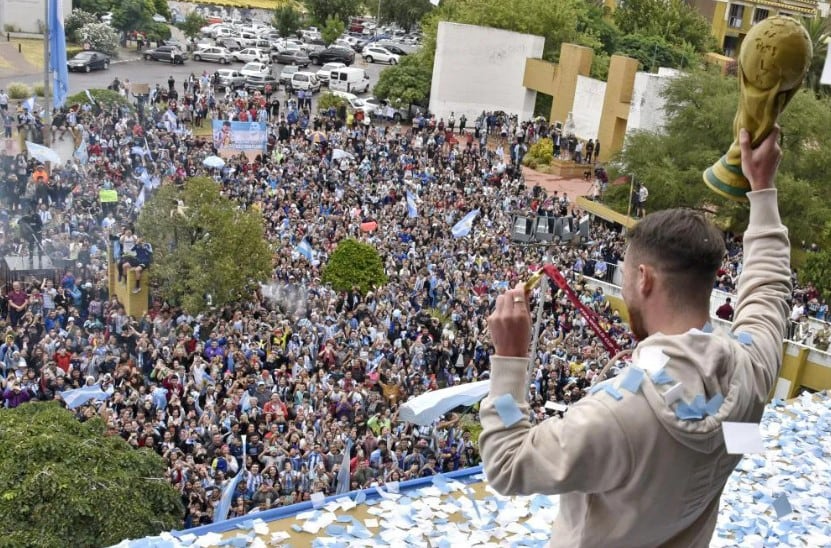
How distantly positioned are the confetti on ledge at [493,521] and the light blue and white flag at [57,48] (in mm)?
17802

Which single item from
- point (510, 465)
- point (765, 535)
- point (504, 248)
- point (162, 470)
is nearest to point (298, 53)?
point (504, 248)

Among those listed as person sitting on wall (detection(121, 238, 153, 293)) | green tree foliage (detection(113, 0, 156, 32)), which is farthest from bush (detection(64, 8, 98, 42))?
person sitting on wall (detection(121, 238, 153, 293))

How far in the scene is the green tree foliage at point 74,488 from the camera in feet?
27.0

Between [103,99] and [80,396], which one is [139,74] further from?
[80,396]

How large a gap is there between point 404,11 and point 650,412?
58.1 metres

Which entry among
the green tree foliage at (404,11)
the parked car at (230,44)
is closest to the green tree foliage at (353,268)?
the parked car at (230,44)

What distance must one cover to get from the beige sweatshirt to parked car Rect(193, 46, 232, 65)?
43132 millimetres

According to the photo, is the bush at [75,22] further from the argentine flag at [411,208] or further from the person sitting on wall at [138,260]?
the person sitting on wall at [138,260]

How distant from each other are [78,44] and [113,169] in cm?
2425

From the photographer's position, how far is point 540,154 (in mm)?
32500

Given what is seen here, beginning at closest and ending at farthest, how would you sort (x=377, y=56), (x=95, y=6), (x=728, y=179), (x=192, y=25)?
(x=728, y=179) < (x=95, y=6) < (x=192, y=25) < (x=377, y=56)

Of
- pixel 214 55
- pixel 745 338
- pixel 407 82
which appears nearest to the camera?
pixel 745 338

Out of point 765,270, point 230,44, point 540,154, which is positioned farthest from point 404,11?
point 765,270

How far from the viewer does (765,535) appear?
22.8 ft
